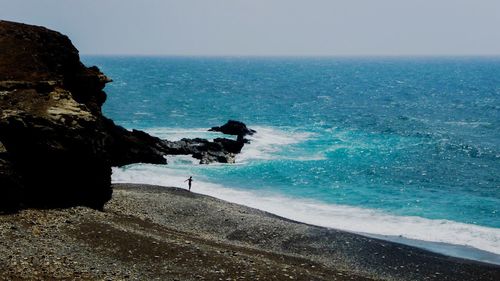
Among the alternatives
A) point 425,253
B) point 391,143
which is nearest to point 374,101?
point 391,143

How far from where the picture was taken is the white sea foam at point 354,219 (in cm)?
3491

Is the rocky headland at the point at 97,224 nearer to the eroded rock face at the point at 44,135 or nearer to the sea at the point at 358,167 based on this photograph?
the eroded rock face at the point at 44,135

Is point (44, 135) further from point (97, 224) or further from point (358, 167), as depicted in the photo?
point (358, 167)

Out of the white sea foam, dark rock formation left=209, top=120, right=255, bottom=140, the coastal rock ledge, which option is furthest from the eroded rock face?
dark rock formation left=209, top=120, right=255, bottom=140

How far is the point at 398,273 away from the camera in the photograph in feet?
91.6

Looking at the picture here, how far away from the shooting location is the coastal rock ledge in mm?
26375

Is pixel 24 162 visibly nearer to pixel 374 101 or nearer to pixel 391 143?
pixel 391 143

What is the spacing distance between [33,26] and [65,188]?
14.1 m

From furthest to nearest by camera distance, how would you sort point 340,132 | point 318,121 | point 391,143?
point 318,121
point 340,132
point 391,143

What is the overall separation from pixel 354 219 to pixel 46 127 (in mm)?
23198

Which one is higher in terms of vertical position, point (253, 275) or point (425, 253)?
point (253, 275)

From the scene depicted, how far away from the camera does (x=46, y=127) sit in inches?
1079

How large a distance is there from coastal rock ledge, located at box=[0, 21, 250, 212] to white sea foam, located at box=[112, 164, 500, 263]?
13595 mm

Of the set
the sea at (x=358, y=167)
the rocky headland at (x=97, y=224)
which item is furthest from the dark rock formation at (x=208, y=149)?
the rocky headland at (x=97, y=224)
